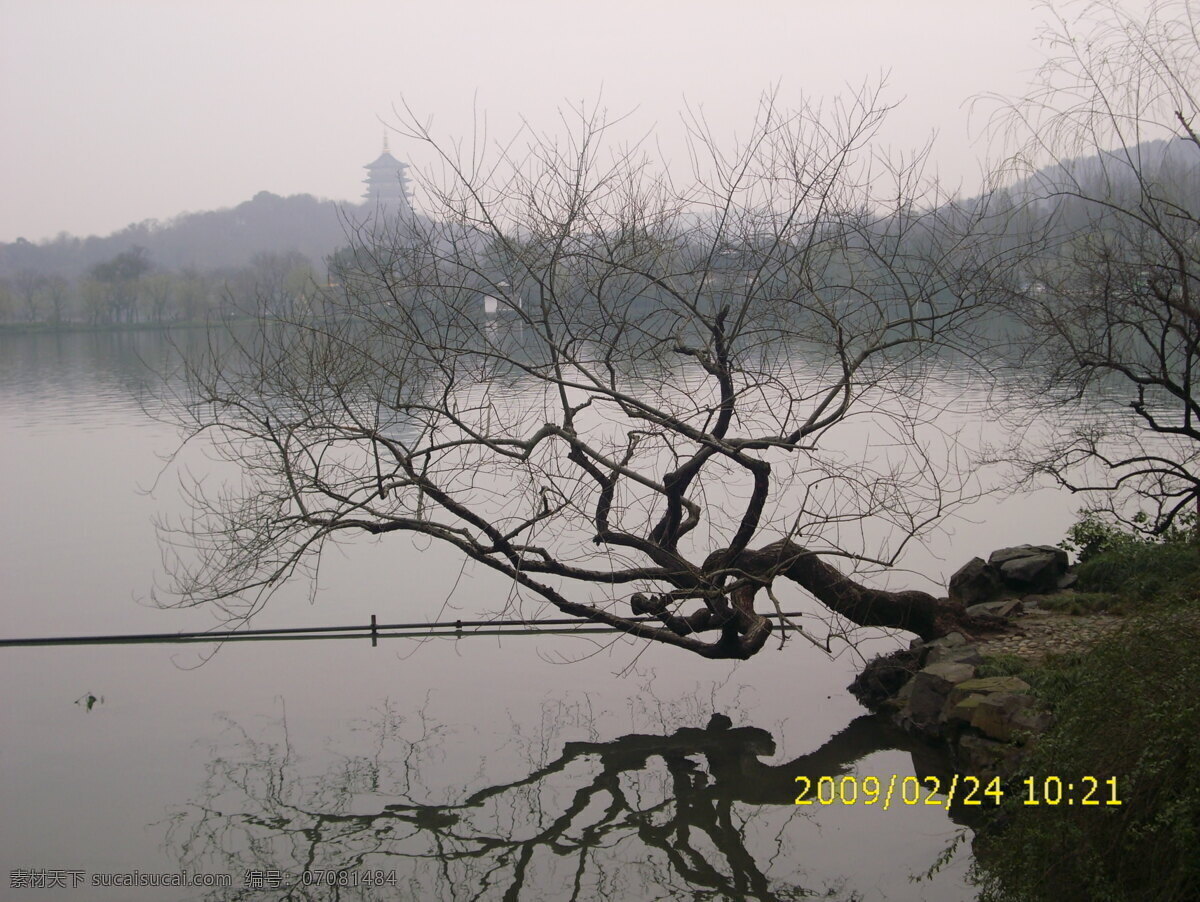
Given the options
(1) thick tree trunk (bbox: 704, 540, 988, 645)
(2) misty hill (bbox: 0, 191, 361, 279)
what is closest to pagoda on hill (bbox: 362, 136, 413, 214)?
(1) thick tree trunk (bbox: 704, 540, 988, 645)

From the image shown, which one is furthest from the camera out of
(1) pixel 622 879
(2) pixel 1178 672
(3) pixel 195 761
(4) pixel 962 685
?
(3) pixel 195 761

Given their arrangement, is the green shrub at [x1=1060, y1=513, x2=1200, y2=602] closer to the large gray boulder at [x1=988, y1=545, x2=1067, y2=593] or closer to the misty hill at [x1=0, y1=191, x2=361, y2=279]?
the large gray boulder at [x1=988, y1=545, x2=1067, y2=593]

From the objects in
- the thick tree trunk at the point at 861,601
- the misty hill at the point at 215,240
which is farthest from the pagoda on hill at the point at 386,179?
the misty hill at the point at 215,240

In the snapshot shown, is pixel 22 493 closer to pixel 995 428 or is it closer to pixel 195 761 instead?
pixel 195 761

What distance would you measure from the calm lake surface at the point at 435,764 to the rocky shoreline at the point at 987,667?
26 centimetres

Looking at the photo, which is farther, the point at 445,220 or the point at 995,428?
the point at 995,428

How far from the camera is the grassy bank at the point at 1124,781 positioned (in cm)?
324

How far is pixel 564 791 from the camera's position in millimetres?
5934

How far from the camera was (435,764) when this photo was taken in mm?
6191

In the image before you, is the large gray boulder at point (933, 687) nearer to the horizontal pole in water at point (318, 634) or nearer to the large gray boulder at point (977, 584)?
the horizontal pole in water at point (318, 634)

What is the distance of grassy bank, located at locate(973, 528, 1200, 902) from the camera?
3240 mm

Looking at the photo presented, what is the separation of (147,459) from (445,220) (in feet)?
42.5

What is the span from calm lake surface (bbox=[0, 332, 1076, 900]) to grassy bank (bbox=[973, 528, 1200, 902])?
1.04m

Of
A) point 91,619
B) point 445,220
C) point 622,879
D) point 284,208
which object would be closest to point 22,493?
point 91,619
